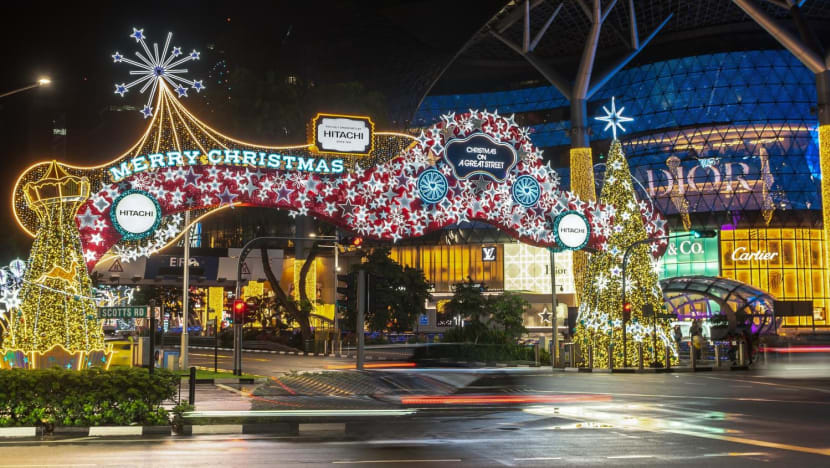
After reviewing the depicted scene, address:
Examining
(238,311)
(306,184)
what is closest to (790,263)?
(238,311)

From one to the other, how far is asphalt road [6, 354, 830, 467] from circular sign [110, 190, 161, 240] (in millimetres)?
9318

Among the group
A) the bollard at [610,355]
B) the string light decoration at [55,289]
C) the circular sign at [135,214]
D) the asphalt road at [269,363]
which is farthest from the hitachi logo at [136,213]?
the bollard at [610,355]

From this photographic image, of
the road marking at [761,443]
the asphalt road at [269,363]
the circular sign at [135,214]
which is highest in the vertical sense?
the circular sign at [135,214]

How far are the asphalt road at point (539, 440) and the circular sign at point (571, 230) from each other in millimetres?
7807

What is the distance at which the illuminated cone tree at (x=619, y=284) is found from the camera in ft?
119

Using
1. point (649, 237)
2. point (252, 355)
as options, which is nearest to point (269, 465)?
point (649, 237)

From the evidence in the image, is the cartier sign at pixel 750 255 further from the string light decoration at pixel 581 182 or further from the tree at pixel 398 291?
the string light decoration at pixel 581 182

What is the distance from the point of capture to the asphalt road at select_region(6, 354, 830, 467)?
42.2ft

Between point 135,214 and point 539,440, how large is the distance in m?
14.8

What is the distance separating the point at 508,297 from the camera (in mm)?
59062

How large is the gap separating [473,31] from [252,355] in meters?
30.0

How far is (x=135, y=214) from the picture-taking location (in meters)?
25.2

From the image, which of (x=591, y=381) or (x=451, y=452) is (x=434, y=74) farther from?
(x=451, y=452)

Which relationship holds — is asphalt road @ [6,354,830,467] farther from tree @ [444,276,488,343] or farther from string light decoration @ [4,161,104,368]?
tree @ [444,276,488,343]
